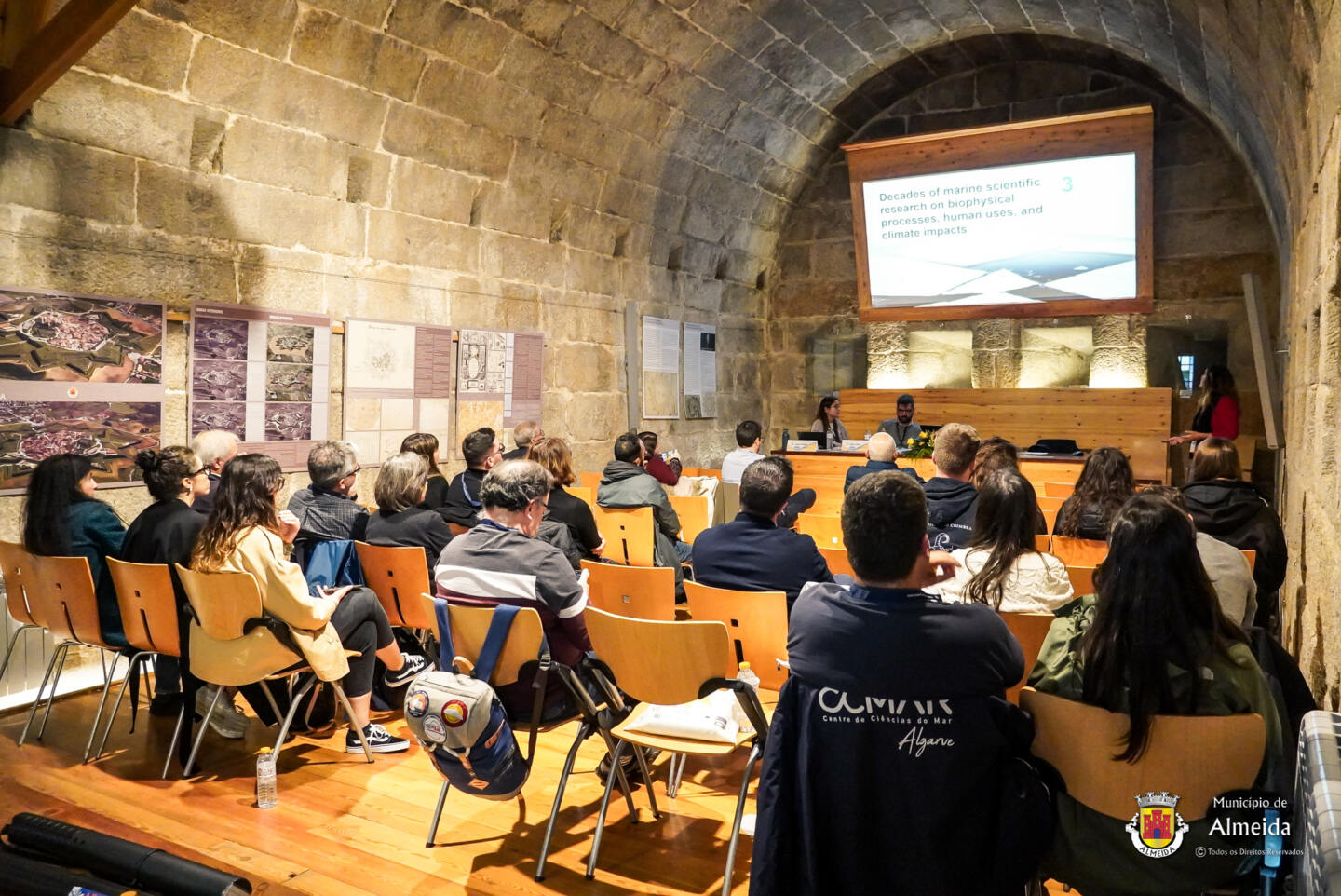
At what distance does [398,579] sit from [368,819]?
3.85 feet

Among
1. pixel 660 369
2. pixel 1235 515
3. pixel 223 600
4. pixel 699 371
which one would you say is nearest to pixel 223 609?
pixel 223 600

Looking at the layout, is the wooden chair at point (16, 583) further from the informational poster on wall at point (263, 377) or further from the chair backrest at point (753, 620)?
the chair backrest at point (753, 620)

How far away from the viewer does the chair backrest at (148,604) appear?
3.97 meters

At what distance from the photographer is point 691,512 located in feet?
20.7

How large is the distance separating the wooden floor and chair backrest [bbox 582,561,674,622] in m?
0.67

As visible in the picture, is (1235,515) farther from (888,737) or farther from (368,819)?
(368,819)

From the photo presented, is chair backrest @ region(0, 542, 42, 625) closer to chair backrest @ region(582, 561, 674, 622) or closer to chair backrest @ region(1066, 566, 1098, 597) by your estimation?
chair backrest @ region(582, 561, 674, 622)

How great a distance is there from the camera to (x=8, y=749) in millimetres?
4219

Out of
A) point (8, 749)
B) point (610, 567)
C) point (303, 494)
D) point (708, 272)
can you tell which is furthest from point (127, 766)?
point (708, 272)

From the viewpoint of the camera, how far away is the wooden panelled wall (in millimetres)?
9703

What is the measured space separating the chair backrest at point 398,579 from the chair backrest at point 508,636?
1.07 meters

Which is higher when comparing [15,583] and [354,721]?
[15,583]

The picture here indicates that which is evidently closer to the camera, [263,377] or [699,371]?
[263,377]

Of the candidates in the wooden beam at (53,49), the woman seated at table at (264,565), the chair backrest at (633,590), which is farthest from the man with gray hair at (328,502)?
the wooden beam at (53,49)
